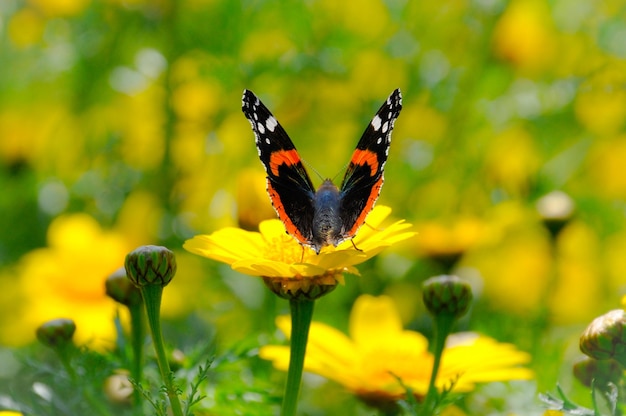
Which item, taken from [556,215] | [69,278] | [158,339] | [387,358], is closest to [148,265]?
[158,339]

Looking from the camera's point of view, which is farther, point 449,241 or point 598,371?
point 449,241

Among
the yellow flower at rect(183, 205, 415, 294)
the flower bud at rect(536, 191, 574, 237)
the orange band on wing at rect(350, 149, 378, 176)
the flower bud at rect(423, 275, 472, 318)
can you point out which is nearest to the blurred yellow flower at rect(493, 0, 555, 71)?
the flower bud at rect(536, 191, 574, 237)

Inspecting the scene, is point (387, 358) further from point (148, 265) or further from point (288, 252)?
point (148, 265)

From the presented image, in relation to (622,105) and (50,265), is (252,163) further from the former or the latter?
(622,105)

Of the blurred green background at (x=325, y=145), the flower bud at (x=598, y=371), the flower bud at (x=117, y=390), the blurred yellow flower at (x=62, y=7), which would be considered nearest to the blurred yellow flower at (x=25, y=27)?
the blurred yellow flower at (x=62, y=7)

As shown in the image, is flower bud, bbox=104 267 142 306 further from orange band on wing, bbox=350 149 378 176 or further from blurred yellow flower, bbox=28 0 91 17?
blurred yellow flower, bbox=28 0 91 17

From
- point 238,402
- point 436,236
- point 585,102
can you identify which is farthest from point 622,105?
point 238,402

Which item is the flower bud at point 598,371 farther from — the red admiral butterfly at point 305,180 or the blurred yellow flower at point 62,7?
the blurred yellow flower at point 62,7
